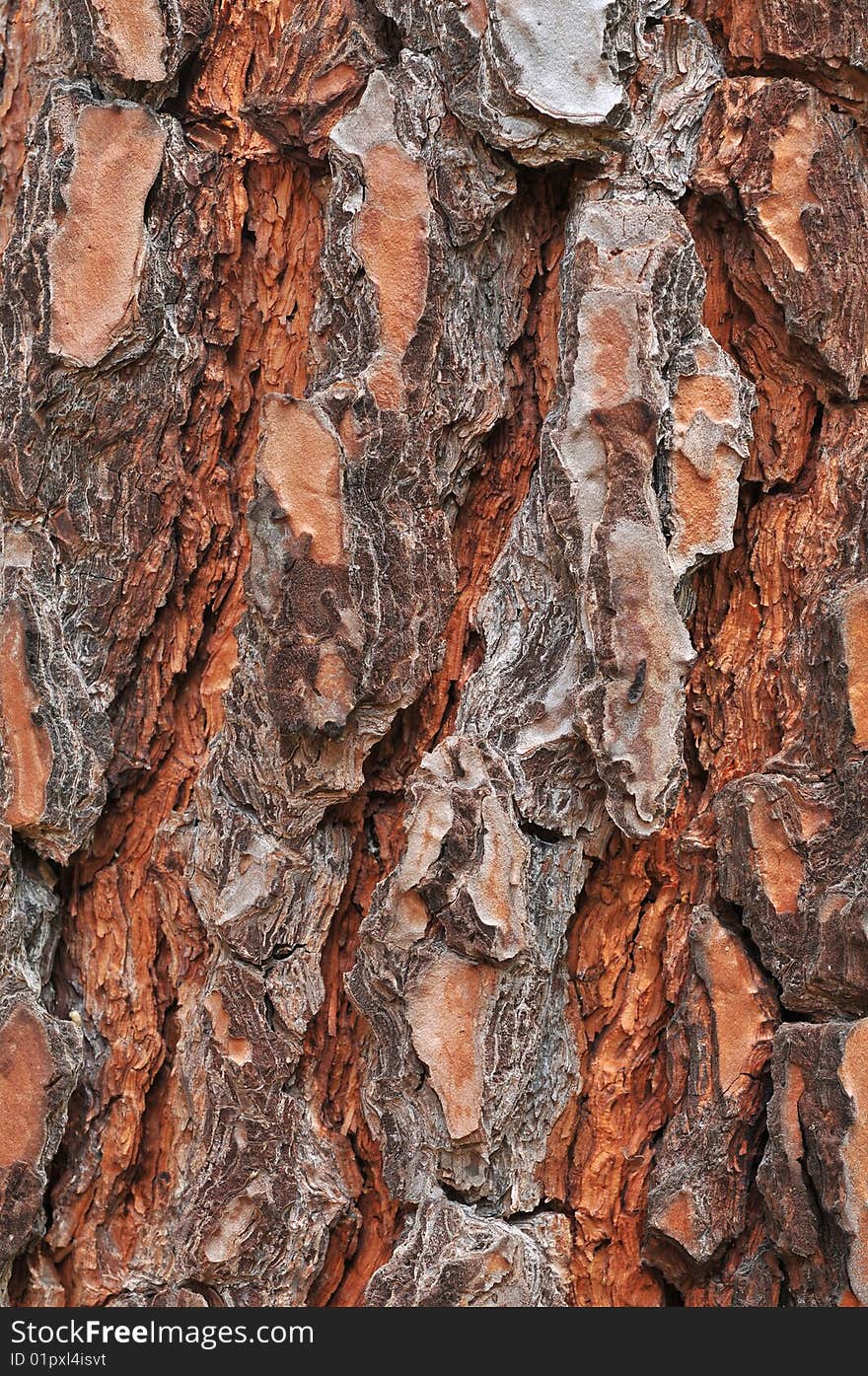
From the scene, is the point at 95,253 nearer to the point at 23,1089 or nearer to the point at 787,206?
the point at 787,206

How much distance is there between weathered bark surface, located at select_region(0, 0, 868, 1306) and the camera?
927 millimetres

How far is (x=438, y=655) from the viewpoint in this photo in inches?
38.5

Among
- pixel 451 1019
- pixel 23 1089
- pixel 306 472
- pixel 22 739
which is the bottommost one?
pixel 23 1089

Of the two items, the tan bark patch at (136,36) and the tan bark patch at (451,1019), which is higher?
the tan bark patch at (136,36)

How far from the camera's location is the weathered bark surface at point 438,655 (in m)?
0.93

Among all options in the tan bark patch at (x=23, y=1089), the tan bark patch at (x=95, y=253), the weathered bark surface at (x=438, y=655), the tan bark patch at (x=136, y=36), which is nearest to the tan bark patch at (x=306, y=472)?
the weathered bark surface at (x=438, y=655)

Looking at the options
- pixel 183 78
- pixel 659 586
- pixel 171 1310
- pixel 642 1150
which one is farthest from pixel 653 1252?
pixel 183 78

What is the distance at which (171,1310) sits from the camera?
0.97 m

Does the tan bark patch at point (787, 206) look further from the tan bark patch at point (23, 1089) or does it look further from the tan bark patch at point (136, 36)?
the tan bark patch at point (23, 1089)

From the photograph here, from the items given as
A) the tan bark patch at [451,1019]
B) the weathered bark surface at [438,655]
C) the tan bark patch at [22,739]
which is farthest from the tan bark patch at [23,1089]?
the tan bark patch at [451,1019]

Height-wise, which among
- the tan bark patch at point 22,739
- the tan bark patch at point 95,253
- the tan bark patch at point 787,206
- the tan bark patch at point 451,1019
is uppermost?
the tan bark patch at point 787,206

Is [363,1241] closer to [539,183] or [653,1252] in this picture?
[653,1252]

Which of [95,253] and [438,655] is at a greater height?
[95,253]

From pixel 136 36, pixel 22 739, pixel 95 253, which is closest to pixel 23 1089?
pixel 22 739
